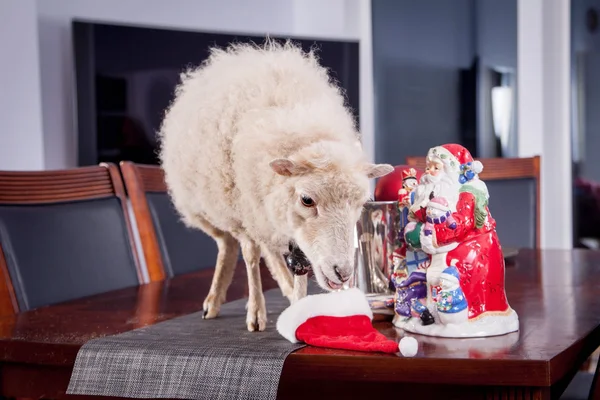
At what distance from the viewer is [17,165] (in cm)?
335

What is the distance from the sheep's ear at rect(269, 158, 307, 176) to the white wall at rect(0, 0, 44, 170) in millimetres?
2538

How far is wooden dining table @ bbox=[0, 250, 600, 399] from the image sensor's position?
35.2 inches

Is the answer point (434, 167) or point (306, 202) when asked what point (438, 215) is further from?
point (306, 202)

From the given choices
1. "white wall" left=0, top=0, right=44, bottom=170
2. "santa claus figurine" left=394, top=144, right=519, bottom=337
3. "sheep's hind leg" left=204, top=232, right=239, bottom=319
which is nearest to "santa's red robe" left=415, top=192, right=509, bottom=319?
"santa claus figurine" left=394, top=144, right=519, bottom=337

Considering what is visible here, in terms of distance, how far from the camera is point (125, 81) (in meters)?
3.95

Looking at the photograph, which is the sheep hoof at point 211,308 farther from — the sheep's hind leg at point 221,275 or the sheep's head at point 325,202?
the sheep's head at point 325,202

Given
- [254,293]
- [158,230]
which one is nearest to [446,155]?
[254,293]

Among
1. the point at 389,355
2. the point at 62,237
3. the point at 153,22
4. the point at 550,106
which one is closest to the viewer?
the point at 389,355

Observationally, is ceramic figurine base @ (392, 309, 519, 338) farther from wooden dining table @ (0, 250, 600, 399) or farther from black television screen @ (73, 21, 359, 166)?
black television screen @ (73, 21, 359, 166)

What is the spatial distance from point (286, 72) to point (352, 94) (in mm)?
3571

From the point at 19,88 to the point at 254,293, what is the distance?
2521mm

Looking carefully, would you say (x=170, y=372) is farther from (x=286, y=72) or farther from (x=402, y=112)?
(x=402, y=112)

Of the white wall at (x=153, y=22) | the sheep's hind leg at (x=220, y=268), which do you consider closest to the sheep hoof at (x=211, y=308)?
the sheep's hind leg at (x=220, y=268)

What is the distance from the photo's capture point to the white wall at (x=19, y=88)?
3.26 m
